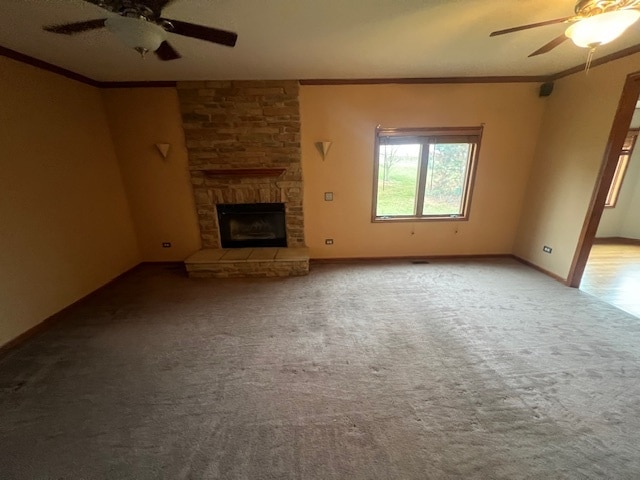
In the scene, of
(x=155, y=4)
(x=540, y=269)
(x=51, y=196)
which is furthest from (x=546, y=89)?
(x=51, y=196)

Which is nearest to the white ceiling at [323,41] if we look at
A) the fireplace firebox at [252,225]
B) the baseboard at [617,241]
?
the fireplace firebox at [252,225]

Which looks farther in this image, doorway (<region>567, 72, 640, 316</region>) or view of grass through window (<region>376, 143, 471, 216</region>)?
view of grass through window (<region>376, 143, 471, 216</region>)

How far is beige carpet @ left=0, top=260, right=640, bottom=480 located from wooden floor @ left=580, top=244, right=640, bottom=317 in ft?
0.96

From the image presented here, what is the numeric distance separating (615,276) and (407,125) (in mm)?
3472

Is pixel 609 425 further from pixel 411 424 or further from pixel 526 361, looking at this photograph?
pixel 411 424

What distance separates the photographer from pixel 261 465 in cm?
137

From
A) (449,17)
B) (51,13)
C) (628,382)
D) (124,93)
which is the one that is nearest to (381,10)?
(449,17)

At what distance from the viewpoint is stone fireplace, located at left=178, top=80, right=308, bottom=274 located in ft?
11.3

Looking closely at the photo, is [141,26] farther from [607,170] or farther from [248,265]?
[607,170]

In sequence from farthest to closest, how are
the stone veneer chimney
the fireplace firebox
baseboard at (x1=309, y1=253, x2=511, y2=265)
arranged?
baseboard at (x1=309, y1=253, x2=511, y2=265) < the fireplace firebox < the stone veneer chimney

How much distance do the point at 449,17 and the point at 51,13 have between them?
9.42 ft

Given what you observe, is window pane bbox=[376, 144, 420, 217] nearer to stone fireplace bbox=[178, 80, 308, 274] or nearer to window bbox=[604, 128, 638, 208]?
stone fireplace bbox=[178, 80, 308, 274]

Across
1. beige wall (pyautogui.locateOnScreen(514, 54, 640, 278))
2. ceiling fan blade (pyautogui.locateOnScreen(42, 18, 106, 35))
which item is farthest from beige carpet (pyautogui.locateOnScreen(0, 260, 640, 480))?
ceiling fan blade (pyautogui.locateOnScreen(42, 18, 106, 35))

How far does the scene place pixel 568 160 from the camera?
3229mm
